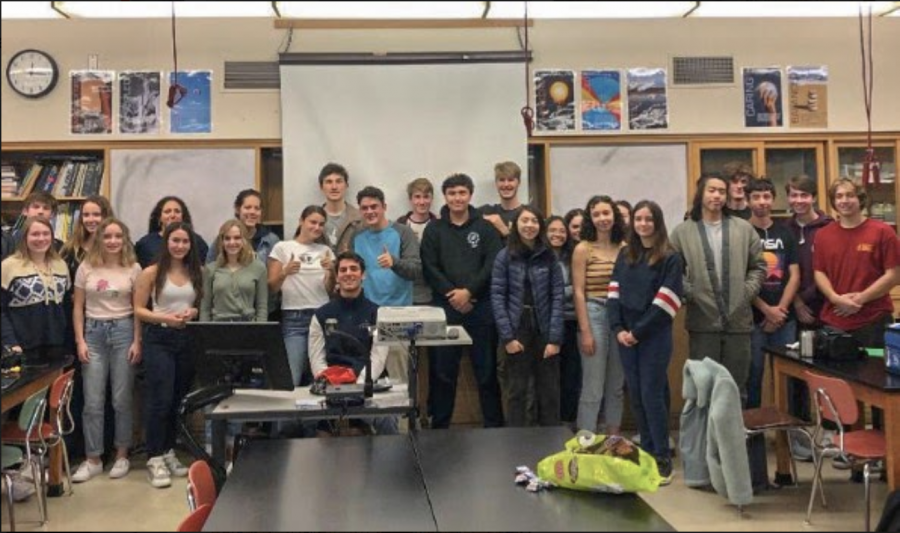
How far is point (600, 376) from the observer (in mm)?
4051

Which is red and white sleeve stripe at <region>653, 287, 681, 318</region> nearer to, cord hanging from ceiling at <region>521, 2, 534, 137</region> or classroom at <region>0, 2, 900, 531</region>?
classroom at <region>0, 2, 900, 531</region>

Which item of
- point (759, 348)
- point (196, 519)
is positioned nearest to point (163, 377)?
point (196, 519)

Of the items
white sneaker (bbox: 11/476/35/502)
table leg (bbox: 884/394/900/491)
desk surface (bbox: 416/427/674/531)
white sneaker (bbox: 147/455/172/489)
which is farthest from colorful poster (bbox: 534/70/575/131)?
white sneaker (bbox: 11/476/35/502)

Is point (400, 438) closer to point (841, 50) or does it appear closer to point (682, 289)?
point (841, 50)

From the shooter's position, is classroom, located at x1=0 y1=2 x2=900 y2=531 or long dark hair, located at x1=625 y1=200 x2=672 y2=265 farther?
long dark hair, located at x1=625 y1=200 x2=672 y2=265

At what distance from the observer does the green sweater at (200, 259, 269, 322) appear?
12.4 ft

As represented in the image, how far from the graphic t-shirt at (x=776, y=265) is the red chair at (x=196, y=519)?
305cm

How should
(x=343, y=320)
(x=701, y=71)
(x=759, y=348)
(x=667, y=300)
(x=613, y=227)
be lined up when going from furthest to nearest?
(x=701, y=71), (x=613, y=227), (x=759, y=348), (x=667, y=300), (x=343, y=320)

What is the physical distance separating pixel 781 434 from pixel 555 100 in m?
2.70

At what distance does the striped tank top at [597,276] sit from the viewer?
400cm

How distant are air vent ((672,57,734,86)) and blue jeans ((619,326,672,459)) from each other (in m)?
2.38

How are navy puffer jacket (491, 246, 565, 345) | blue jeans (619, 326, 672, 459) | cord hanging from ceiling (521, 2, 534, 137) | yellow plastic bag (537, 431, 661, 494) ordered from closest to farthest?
yellow plastic bag (537, 431, 661, 494)
blue jeans (619, 326, 672, 459)
navy puffer jacket (491, 246, 565, 345)
cord hanging from ceiling (521, 2, 534, 137)

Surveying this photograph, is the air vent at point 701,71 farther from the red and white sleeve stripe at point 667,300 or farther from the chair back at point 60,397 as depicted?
the chair back at point 60,397

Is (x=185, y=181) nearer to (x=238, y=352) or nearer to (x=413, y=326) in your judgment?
(x=238, y=352)
